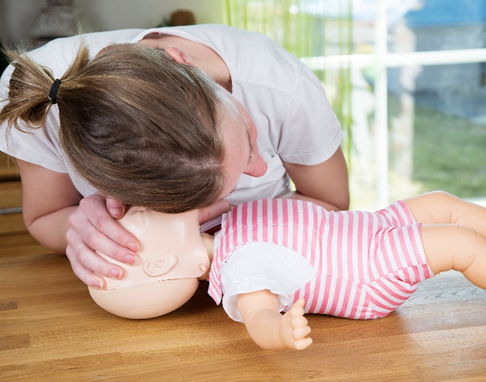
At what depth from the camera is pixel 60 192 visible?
1.39 m

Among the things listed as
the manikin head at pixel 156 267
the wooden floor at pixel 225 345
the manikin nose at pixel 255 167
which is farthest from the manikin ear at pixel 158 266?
the manikin nose at pixel 255 167

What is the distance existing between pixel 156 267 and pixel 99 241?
0.34 feet

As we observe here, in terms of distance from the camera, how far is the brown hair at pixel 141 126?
833 millimetres

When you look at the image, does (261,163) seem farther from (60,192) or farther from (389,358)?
(60,192)

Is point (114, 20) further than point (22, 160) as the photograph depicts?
→ Yes

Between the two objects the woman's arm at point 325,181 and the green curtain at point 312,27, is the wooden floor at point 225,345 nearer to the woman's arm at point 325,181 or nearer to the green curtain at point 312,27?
the woman's arm at point 325,181

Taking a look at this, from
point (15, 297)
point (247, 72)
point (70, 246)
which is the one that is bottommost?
point (15, 297)

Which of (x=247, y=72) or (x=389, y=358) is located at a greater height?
(x=247, y=72)

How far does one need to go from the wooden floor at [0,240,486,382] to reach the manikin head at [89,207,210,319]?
45 mm

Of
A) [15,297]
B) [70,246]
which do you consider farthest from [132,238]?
[15,297]

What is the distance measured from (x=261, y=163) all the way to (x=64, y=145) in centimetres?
32

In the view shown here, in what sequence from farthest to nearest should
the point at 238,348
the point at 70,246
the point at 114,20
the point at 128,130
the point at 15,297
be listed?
the point at 114,20
the point at 15,297
the point at 70,246
the point at 238,348
the point at 128,130

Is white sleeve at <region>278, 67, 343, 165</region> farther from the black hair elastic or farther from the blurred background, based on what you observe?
the blurred background

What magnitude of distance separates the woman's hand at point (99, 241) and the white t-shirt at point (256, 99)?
19 centimetres
